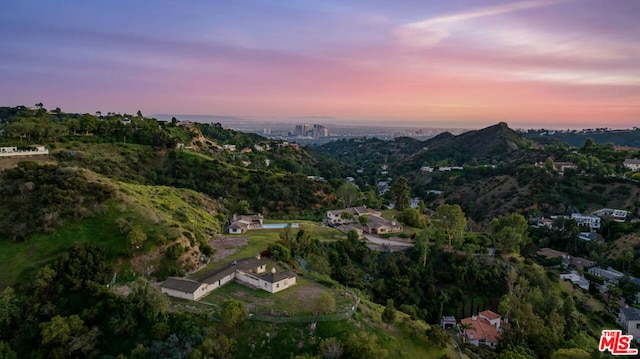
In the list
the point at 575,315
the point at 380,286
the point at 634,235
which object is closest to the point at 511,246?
the point at 575,315

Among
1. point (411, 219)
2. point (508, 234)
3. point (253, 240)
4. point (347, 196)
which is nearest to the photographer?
point (253, 240)

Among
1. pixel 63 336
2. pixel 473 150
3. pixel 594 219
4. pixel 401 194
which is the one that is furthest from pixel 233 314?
pixel 473 150

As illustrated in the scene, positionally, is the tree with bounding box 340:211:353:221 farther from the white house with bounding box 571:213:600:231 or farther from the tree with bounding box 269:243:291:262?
the white house with bounding box 571:213:600:231

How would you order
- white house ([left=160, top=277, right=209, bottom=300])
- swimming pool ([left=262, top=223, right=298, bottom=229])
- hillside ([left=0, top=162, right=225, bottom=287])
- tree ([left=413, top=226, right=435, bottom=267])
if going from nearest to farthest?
white house ([left=160, top=277, right=209, bottom=300]), hillside ([left=0, top=162, right=225, bottom=287]), tree ([left=413, top=226, right=435, bottom=267]), swimming pool ([left=262, top=223, right=298, bottom=229])

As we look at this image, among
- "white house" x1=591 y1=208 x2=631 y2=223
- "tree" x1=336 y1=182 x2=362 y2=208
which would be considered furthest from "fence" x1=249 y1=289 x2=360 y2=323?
"white house" x1=591 y1=208 x2=631 y2=223

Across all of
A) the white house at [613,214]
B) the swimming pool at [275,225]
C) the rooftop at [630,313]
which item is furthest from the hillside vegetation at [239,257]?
the rooftop at [630,313]

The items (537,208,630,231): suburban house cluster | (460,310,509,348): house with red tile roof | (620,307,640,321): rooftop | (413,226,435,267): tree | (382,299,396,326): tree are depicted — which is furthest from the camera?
(537,208,630,231): suburban house cluster

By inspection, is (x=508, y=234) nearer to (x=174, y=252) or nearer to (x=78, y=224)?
(x=174, y=252)
